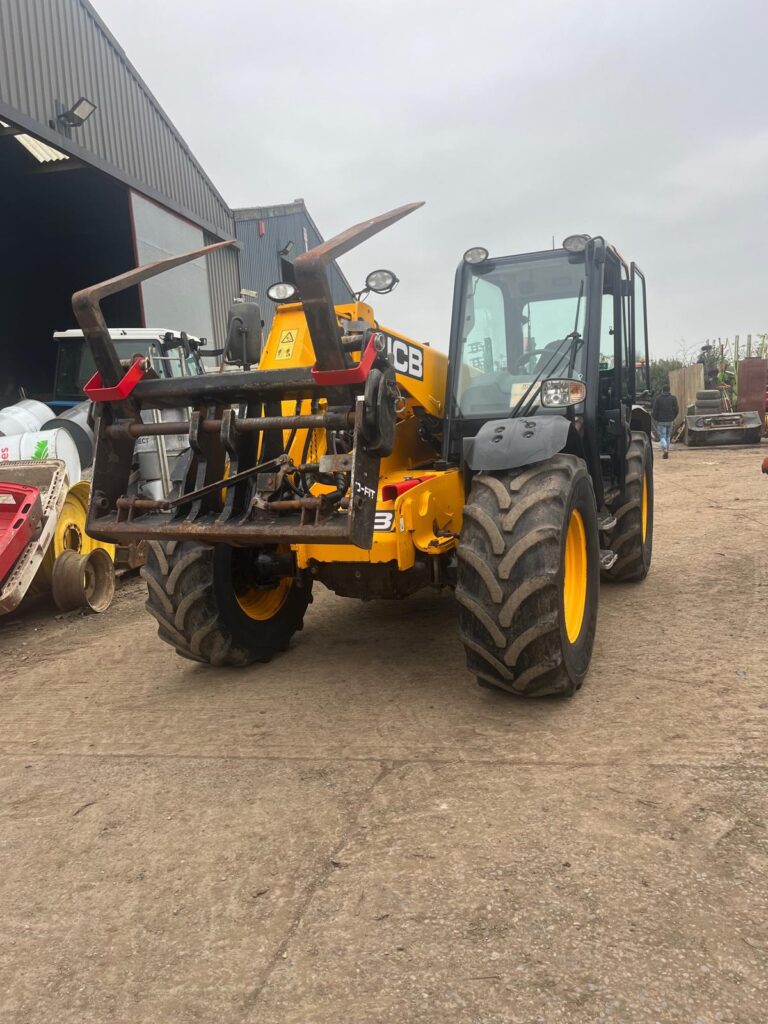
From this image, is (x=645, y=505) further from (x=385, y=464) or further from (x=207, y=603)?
(x=207, y=603)

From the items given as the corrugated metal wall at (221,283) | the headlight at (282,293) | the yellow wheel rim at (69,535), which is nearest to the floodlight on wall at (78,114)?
the corrugated metal wall at (221,283)

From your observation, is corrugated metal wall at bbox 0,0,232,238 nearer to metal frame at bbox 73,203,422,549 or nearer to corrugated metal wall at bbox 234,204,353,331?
corrugated metal wall at bbox 234,204,353,331

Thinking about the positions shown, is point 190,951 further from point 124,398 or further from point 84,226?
point 84,226

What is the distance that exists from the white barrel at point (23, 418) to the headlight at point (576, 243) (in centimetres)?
575

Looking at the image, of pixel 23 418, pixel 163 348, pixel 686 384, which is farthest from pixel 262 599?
pixel 686 384

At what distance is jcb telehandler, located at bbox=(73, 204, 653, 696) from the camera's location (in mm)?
3352

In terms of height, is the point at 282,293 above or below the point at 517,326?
above

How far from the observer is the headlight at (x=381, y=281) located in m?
4.27

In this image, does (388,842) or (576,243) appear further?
(576,243)

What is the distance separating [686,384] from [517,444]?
2494 cm

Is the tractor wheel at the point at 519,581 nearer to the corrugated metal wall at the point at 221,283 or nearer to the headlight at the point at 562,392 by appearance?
the headlight at the point at 562,392

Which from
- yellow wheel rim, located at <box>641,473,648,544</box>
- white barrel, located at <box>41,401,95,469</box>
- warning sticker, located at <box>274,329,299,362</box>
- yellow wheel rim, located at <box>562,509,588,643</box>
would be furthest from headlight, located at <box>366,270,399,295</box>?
white barrel, located at <box>41,401,95,469</box>

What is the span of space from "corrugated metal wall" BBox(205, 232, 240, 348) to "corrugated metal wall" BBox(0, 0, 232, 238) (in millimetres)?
1474

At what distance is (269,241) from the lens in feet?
71.8
